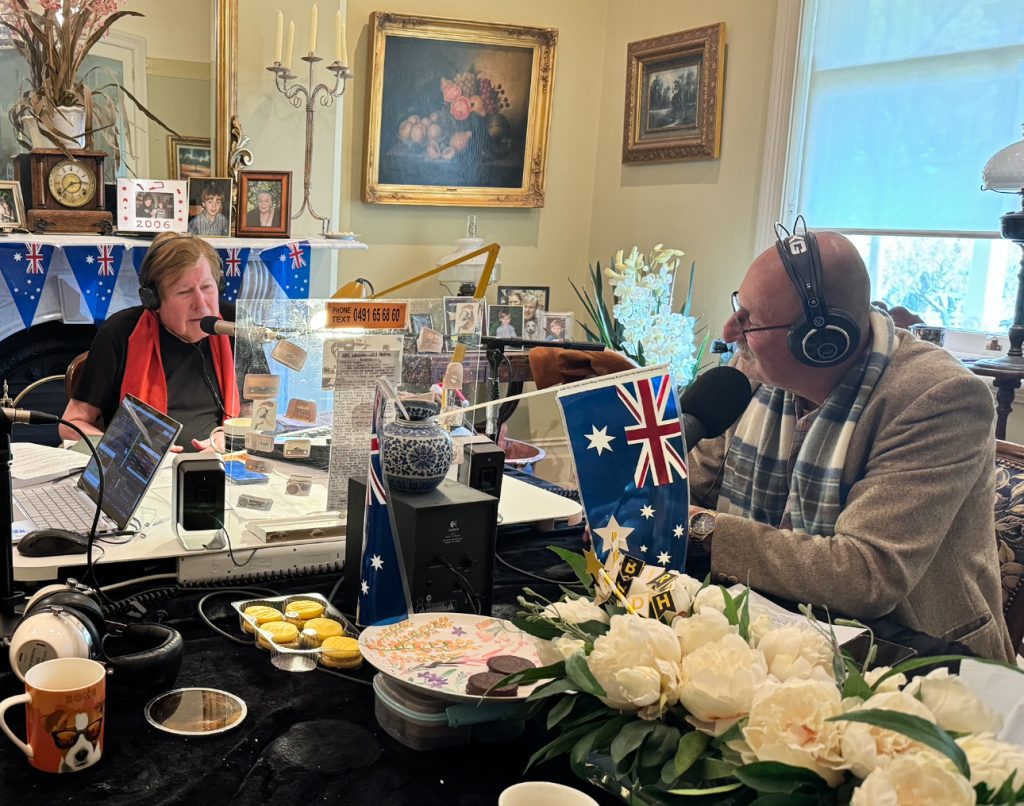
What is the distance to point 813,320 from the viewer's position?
1.64 m

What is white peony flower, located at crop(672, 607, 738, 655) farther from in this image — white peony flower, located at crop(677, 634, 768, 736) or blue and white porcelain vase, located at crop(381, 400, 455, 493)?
blue and white porcelain vase, located at crop(381, 400, 455, 493)

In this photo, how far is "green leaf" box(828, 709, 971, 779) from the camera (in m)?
0.63

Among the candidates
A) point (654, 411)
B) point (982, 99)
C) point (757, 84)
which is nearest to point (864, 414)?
point (654, 411)

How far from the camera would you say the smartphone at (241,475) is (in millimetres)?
1579

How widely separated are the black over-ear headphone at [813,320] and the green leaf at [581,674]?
93 cm

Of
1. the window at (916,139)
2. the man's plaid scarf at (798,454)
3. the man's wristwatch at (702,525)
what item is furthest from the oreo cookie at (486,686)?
the window at (916,139)

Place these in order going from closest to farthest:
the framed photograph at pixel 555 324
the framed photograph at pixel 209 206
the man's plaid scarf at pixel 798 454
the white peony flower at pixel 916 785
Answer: the white peony flower at pixel 916 785
the man's plaid scarf at pixel 798 454
the framed photograph at pixel 209 206
the framed photograph at pixel 555 324

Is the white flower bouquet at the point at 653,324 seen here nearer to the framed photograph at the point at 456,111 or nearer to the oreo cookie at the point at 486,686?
the framed photograph at the point at 456,111

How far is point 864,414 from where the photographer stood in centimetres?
167

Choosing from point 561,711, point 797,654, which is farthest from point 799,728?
point 561,711

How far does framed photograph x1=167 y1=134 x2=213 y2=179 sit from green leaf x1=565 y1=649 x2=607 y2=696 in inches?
130

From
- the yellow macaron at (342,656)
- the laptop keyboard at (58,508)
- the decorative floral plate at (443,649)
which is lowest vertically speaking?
the yellow macaron at (342,656)

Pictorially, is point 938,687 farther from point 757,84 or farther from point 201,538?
point 757,84

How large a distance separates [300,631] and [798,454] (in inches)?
37.8
